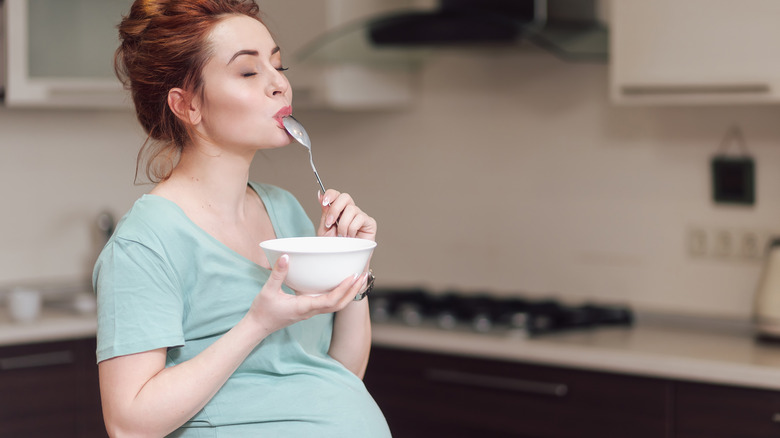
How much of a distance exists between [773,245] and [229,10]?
64.9 inches

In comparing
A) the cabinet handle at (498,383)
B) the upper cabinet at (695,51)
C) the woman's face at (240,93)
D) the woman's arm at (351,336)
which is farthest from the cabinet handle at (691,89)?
the woman's face at (240,93)

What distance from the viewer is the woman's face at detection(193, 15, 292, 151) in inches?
45.4

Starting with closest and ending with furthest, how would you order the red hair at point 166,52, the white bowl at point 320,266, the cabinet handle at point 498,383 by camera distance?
the white bowl at point 320,266 → the red hair at point 166,52 → the cabinet handle at point 498,383

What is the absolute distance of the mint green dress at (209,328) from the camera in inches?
41.2

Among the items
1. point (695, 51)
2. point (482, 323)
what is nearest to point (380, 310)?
point (482, 323)

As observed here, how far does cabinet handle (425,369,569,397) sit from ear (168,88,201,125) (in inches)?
52.4

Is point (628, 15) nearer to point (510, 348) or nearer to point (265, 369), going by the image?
point (510, 348)

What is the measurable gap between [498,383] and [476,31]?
91 centimetres

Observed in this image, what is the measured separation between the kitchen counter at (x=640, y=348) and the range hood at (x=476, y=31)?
767 millimetres

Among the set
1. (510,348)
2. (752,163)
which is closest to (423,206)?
(510,348)

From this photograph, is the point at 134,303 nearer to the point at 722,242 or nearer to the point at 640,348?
the point at 640,348

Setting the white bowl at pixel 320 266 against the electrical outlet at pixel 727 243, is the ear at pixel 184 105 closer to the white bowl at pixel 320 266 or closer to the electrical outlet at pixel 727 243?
the white bowl at pixel 320 266

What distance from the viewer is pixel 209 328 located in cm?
113

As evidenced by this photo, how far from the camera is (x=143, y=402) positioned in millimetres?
1012
